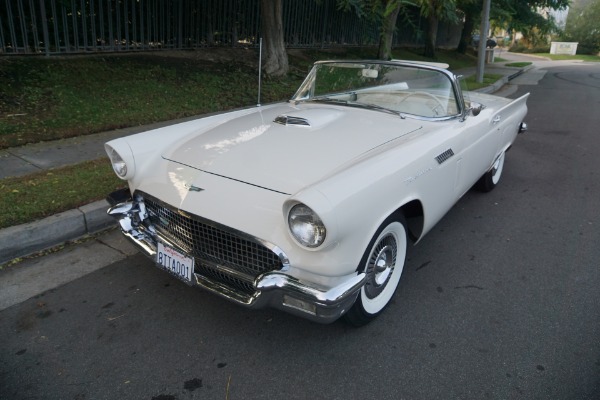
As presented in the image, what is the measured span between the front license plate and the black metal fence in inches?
280

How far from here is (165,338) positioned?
2547 millimetres

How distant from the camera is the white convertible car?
224cm

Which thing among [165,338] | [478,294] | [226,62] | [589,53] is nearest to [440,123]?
[478,294]

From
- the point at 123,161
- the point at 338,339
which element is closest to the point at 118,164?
the point at 123,161

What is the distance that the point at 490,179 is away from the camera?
16.2ft

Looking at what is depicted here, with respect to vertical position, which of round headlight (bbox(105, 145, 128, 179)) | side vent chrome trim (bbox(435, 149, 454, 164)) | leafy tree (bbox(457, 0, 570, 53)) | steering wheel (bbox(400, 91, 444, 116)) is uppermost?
leafy tree (bbox(457, 0, 570, 53))

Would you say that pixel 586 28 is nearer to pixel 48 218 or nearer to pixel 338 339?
pixel 338 339

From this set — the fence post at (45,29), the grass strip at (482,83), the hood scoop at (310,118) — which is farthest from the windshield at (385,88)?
the grass strip at (482,83)

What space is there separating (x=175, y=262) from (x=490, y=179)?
366 cm

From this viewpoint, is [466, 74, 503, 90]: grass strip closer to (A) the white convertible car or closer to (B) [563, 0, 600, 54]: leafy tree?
(A) the white convertible car

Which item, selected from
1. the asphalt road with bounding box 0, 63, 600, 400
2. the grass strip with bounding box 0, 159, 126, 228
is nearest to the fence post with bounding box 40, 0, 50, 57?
the grass strip with bounding box 0, 159, 126, 228

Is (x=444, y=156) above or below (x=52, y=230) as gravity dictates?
above

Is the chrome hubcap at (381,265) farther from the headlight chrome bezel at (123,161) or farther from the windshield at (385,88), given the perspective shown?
the headlight chrome bezel at (123,161)

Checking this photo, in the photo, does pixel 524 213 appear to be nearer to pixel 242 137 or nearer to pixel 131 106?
pixel 242 137
